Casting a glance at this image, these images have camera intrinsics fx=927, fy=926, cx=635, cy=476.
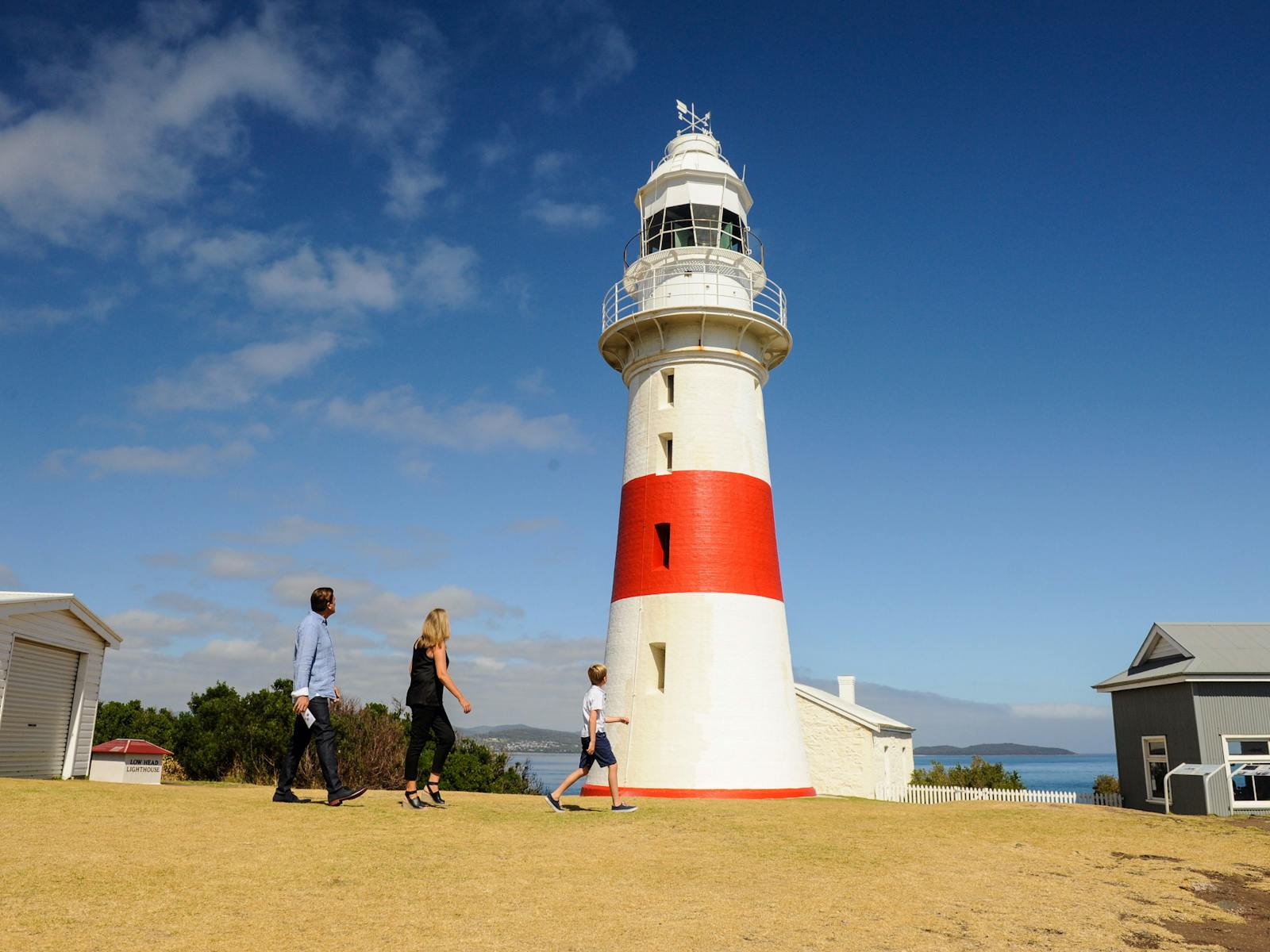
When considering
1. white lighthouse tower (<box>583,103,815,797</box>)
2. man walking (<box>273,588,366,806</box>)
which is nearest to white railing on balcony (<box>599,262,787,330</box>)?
white lighthouse tower (<box>583,103,815,797</box>)

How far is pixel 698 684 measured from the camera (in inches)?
766

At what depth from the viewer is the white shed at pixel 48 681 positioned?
16.7 meters

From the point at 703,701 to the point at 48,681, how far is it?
12.9 m

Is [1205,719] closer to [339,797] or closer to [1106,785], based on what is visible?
[1106,785]

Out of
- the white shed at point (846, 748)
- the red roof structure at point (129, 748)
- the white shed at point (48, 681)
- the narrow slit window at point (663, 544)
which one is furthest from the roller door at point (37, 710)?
the white shed at point (846, 748)

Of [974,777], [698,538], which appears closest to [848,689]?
[974,777]

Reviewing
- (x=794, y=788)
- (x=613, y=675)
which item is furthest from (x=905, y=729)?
(x=613, y=675)

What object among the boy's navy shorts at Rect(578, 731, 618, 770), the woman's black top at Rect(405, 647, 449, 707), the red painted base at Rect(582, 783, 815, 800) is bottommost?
the red painted base at Rect(582, 783, 815, 800)

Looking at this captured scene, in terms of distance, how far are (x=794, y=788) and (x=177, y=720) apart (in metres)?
20.7

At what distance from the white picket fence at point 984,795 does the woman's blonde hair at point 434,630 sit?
21033mm

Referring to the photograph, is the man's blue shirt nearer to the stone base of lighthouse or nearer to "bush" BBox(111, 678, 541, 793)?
the stone base of lighthouse

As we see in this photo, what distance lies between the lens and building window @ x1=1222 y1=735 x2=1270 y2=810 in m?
20.9

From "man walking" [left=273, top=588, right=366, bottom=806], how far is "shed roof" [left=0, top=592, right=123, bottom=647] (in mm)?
9143

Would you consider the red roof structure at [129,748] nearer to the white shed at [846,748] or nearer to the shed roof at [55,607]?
the shed roof at [55,607]
